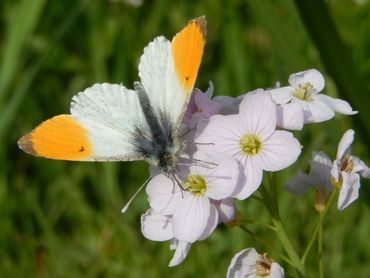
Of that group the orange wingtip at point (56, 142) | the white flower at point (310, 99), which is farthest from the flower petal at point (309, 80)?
the orange wingtip at point (56, 142)

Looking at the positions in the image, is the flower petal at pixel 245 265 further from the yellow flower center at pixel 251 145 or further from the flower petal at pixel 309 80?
the flower petal at pixel 309 80

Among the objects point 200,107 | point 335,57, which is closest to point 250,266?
point 200,107

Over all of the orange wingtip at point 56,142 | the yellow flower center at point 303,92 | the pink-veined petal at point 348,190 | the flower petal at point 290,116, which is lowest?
the pink-veined petal at point 348,190

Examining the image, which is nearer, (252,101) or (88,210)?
(252,101)

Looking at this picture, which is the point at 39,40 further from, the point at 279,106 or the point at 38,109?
the point at 279,106

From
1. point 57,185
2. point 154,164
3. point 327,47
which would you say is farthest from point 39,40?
point 154,164

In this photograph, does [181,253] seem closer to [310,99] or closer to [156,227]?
[156,227]

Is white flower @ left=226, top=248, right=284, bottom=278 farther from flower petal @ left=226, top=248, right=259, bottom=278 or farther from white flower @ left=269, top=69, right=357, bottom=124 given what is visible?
white flower @ left=269, top=69, right=357, bottom=124
